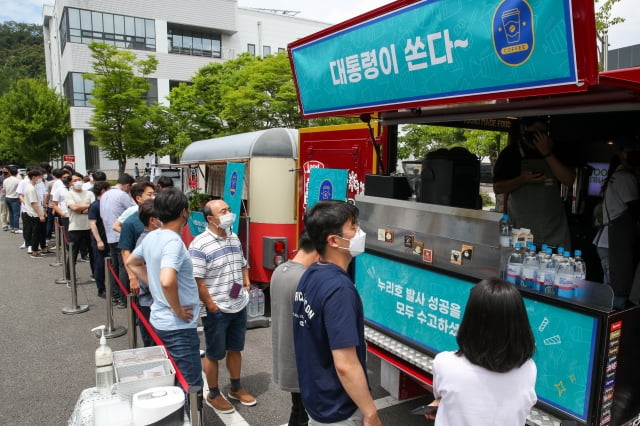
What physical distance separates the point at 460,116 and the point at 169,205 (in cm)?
223

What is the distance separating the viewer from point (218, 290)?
378 cm

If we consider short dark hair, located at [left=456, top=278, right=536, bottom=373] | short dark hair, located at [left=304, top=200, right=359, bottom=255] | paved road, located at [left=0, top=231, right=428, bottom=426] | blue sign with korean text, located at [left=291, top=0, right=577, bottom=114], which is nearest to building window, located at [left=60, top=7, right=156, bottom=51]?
paved road, located at [left=0, top=231, right=428, bottom=426]

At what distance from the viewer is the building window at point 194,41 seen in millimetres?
36562

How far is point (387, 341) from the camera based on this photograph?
142 inches

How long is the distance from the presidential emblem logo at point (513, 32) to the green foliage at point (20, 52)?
69.0 meters

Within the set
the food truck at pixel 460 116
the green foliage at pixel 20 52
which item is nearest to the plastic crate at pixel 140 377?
the food truck at pixel 460 116

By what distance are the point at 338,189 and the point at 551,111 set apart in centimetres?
250

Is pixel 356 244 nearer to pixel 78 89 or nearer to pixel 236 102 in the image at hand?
pixel 236 102

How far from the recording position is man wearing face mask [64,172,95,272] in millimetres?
7559

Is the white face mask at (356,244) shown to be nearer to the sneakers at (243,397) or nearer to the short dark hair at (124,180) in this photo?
the sneakers at (243,397)

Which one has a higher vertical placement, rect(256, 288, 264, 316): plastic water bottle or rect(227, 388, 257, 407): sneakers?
rect(256, 288, 264, 316): plastic water bottle

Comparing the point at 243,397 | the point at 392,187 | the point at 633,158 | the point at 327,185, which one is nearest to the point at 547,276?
the point at 392,187

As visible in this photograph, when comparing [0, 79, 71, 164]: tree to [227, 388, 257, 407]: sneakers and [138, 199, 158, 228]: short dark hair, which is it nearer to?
[138, 199, 158, 228]: short dark hair

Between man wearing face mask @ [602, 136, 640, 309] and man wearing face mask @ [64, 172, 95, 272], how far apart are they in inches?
293
